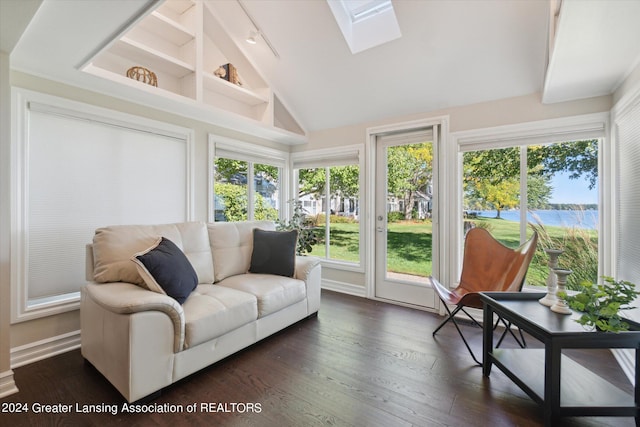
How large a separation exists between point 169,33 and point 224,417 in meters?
3.34

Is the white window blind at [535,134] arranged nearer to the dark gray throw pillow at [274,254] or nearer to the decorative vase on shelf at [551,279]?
the decorative vase on shelf at [551,279]

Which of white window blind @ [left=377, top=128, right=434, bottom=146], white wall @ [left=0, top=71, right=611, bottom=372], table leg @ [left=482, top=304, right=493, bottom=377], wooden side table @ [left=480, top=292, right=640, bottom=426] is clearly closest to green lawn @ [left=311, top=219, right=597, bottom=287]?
white wall @ [left=0, top=71, right=611, bottom=372]

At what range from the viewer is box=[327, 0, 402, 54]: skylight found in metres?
2.79

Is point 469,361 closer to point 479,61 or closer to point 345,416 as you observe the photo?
point 345,416

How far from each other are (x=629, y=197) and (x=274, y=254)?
114 inches

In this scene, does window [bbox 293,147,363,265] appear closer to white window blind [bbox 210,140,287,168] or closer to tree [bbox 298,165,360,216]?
tree [bbox 298,165,360,216]

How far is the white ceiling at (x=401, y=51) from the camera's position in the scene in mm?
1595

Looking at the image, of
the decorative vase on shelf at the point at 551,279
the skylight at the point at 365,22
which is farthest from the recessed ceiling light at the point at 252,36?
the decorative vase on shelf at the point at 551,279

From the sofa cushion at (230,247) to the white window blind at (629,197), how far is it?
311 cm

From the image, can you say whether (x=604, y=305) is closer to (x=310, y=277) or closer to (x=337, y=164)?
(x=310, y=277)

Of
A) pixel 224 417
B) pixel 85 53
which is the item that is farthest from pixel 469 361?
pixel 85 53

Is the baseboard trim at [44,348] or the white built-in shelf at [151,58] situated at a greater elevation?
the white built-in shelf at [151,58]

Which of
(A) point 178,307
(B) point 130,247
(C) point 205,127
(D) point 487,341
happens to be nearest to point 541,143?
(D) point 487,341

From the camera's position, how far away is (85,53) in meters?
1.92
